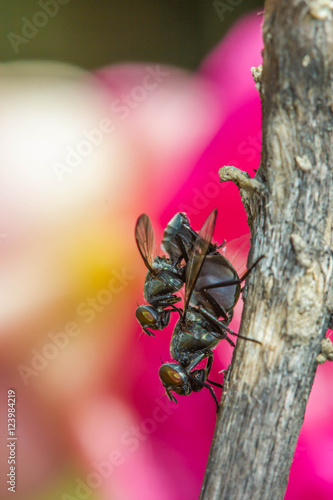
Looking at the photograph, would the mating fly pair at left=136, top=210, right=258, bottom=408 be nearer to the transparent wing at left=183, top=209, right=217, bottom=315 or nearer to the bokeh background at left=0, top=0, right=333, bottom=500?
the transparent wing at left=183, top=209, right=217, bottom=315

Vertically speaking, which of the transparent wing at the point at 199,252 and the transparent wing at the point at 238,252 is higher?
the transparent wing at the point at 238,252

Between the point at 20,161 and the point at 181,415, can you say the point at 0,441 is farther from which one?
the point at 20,161

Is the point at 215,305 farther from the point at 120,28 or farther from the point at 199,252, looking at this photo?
the point at 120,28

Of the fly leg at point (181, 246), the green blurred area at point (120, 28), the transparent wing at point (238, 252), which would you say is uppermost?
the green blurred area at point (120, 28)

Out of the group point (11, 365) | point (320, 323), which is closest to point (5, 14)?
point (11, 365)

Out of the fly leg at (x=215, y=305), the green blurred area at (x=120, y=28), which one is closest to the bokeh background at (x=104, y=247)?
the green blurred area at (x=120, y=28)

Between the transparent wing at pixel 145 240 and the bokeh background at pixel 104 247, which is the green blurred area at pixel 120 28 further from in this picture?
the transparent wing at pixel 145 240

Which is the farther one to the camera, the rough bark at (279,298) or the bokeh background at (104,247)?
the bokeh background at (104,247)

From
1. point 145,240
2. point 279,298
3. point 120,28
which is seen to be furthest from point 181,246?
point 120,28
